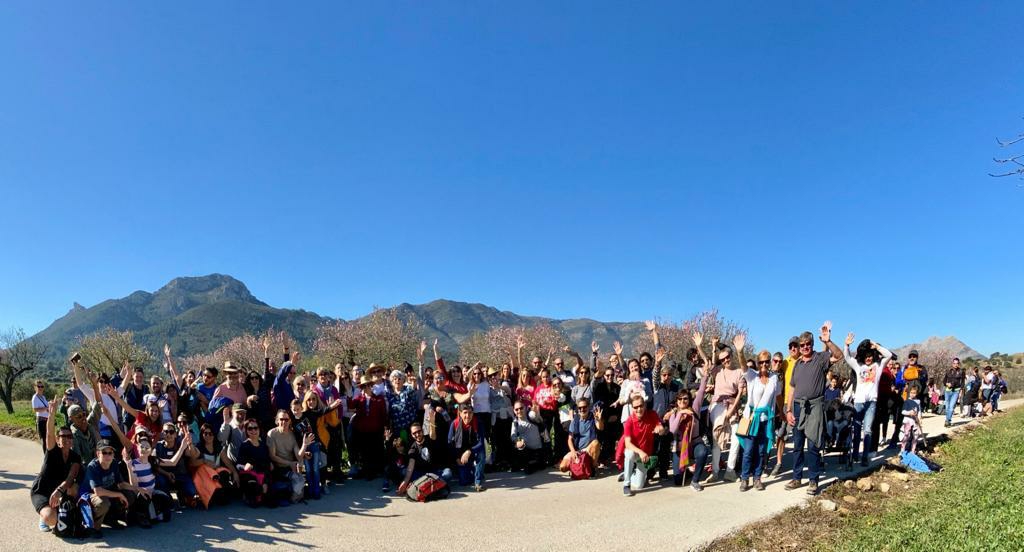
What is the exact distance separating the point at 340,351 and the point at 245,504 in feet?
114

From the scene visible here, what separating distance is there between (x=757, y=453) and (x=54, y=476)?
8.87 metres

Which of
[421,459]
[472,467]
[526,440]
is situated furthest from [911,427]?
[421,459]

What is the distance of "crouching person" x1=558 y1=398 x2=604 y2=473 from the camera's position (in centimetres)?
816

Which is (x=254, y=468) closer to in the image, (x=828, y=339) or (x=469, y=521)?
(x=469, y=521)

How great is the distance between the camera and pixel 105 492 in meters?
5.77

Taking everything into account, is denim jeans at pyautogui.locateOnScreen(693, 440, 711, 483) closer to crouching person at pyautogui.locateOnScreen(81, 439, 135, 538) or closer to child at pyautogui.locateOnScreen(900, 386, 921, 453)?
child at pyautogui.locateOnScreen(900, 386, 921, 453)

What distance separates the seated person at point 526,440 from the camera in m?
8.70

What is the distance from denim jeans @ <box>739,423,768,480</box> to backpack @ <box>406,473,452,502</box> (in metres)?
4.22

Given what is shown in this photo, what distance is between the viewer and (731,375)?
7.91 m

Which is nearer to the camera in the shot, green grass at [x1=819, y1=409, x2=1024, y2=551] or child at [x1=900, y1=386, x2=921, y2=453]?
green grass at [x1=819, y1=409, x2=1024, y2=551]

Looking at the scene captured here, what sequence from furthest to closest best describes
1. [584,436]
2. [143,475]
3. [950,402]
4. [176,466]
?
[950,402] → [584,436] → [176,466] → [143,475]

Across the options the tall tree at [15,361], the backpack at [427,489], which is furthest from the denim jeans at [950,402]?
the tall tree at [15,361]

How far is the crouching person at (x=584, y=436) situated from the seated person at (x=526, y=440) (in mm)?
558

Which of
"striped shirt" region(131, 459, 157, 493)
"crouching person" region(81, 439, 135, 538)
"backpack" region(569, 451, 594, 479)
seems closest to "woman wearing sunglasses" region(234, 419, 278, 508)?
"striped shirt" region(131, 459, 157, 493)
